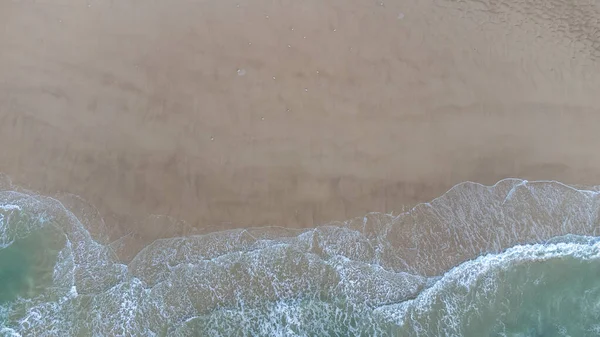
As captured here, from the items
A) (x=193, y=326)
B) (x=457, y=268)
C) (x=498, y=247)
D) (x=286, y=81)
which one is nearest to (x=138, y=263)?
(x=193, y=326)

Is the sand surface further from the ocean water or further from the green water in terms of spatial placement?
the green water

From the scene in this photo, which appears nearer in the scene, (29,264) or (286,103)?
(29,264)

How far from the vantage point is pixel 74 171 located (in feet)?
27.6

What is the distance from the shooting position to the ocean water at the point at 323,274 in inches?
319

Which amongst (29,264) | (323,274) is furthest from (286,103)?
(29,264)

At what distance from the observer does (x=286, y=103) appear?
8562mm

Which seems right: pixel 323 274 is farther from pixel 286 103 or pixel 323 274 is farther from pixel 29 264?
pixel 29 264

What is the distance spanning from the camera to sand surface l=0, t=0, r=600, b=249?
8.33 meters

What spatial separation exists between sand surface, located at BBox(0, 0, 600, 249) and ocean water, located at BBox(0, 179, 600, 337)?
461 mm

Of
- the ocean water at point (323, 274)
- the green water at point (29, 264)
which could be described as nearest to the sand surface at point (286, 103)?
the ocean water at point (323, 274)

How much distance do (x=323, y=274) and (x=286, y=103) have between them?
3688mm

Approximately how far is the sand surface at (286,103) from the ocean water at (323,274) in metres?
0.46

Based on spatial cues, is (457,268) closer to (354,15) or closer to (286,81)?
(286,81)

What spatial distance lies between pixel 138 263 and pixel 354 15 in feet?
23.2
